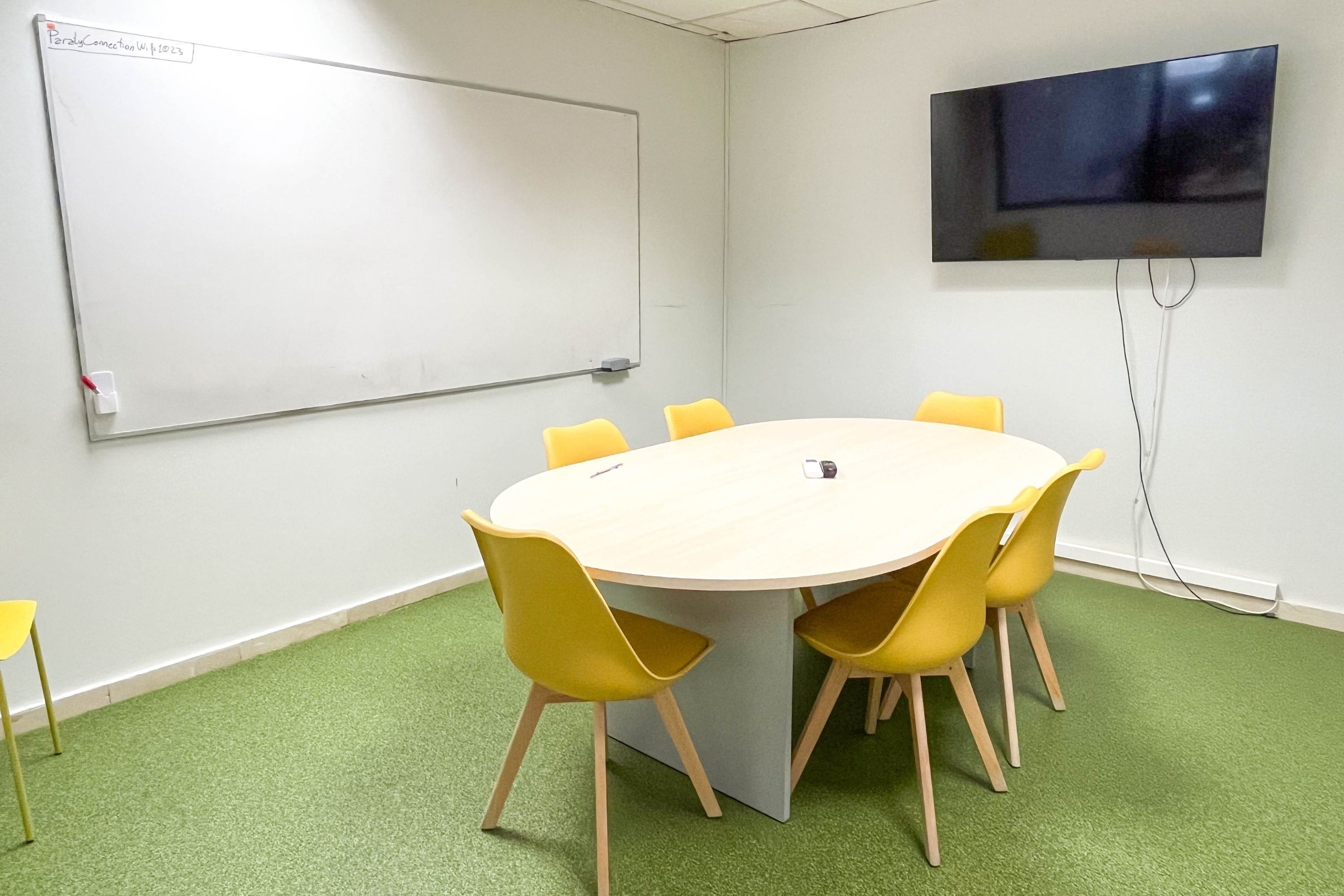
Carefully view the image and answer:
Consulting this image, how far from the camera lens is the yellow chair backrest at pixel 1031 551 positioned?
95.3 inches

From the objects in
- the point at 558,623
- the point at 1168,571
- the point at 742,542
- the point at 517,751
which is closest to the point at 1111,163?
the point at 1168,571

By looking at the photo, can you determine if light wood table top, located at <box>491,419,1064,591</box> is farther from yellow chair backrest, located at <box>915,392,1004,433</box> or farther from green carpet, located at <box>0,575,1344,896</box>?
green carpet, located at <box>0,575,1344,896</box>

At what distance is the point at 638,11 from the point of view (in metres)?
4.46

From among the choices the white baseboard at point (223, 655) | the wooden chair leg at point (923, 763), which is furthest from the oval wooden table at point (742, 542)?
the white baseboard at point (223, 655)

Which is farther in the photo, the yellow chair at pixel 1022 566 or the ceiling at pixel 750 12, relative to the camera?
the ceiling at pixel 750 12

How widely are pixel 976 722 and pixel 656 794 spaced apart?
3.02ft

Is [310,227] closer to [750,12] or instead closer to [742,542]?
[742,542]

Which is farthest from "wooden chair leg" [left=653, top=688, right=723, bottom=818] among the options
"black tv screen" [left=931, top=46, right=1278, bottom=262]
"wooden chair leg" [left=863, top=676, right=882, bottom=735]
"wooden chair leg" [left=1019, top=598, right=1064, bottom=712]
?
"black tv screen" [left=931, top=46, right=1278, bottom=262]

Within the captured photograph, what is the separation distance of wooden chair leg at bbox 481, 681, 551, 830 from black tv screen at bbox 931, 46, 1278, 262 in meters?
3.13

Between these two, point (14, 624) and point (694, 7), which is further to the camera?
point (694, 7)

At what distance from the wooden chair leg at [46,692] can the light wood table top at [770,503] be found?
1.46 m

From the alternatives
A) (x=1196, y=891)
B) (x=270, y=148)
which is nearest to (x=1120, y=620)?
(x=1196, y=891)

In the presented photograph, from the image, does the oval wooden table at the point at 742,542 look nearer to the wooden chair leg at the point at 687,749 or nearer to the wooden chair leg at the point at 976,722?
the wooden chair leg at the point at 687,749

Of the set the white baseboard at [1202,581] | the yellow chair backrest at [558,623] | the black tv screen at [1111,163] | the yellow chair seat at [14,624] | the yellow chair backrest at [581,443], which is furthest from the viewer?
the white baseboard at [1202,581]
